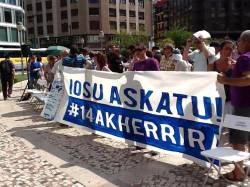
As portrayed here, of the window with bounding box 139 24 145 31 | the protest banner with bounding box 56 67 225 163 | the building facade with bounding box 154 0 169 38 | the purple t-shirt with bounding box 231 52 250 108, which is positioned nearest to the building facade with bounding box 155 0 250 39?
the window with bounding box 139 24 145 31

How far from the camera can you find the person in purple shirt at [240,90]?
514cm

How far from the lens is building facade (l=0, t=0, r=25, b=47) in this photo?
7019 cm

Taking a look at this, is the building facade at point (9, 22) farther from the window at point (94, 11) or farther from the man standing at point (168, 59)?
the man standing at point (168, 59)

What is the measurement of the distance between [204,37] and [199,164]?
7.86ft

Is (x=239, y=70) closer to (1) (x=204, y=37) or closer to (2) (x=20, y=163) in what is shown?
(1) (x=204, y=37)

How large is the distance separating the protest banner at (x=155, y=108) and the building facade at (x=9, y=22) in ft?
211

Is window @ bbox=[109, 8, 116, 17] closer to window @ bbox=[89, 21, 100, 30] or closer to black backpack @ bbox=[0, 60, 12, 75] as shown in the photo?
window @ bbox=[89, 21, 100, 30]

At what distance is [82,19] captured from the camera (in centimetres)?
9381

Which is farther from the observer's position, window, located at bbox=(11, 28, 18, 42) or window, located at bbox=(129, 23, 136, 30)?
window, located at bbox=(129, 23, 136, 30)

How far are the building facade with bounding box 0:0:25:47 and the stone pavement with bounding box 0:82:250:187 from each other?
6374 centimetres

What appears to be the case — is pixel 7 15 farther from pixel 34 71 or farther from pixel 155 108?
pixel 155 108

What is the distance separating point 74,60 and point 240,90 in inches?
233

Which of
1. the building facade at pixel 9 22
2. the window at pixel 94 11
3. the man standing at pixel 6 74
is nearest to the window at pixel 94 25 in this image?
the window at pixel 94 11

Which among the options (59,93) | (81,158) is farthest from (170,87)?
(59,93)
